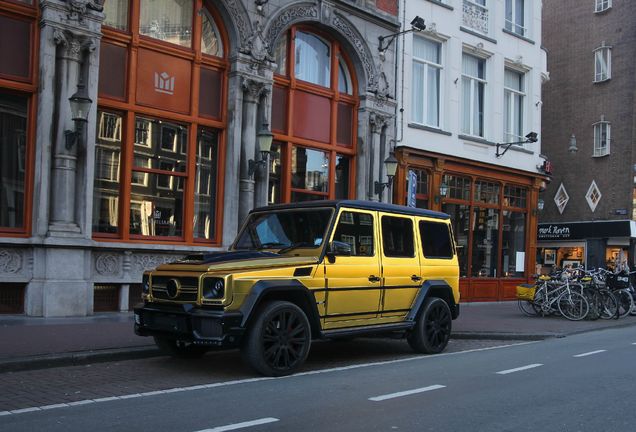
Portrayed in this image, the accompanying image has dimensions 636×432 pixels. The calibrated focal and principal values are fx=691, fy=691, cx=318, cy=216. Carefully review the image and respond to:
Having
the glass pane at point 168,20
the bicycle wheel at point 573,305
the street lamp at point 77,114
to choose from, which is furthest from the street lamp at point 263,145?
the bicycle wheel at point 573,305

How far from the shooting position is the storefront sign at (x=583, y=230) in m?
32.0

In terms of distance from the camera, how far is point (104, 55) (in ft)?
45.4

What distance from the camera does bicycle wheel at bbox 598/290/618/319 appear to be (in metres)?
17.0

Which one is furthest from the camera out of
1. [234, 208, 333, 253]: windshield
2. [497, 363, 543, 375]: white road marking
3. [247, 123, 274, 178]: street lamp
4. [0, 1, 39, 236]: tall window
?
[247, 123, 274, 178]: street lamp

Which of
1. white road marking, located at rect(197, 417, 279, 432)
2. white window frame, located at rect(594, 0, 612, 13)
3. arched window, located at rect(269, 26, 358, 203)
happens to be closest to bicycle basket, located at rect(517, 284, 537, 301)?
arched window, located at rect(269, 26, 358, 203)

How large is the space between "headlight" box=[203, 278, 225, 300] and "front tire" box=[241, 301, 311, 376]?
0.54 meters

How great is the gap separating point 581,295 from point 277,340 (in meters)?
10.9

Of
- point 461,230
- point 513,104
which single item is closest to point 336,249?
point 461,230

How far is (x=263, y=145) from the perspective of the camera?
1527cm

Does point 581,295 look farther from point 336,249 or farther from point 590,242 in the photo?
point 590,242

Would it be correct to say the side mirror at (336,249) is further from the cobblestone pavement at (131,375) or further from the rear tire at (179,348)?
the rear tire at (179,348)

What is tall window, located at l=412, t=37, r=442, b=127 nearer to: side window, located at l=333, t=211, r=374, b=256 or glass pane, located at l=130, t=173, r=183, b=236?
glass pane, located at l=130, t=173, r=183, b=236

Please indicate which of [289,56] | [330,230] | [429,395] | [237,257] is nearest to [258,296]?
[237,257]

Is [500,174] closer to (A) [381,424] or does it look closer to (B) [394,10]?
(B) [394,10]
